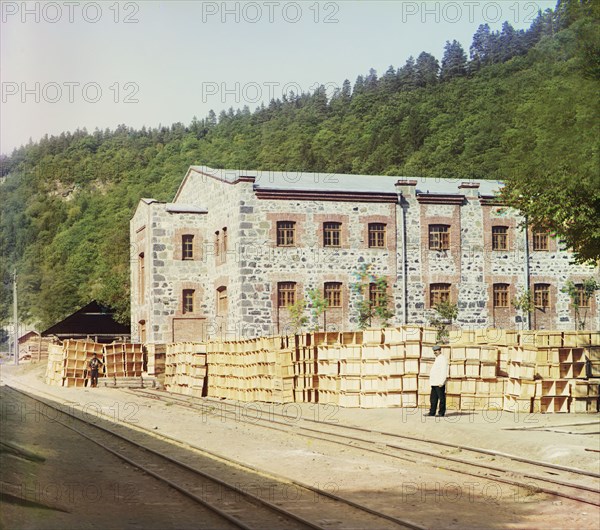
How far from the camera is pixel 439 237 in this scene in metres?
44.8

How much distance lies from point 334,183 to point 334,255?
382 centimetres

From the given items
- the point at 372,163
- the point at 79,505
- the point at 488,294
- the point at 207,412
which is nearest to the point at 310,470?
the point at 79,505

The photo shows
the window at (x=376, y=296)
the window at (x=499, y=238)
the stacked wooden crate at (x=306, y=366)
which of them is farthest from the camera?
the window at (x=499, y=238)

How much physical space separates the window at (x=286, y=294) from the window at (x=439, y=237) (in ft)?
23.0

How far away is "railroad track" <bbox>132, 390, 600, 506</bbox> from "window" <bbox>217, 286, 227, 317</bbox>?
60.7 feet

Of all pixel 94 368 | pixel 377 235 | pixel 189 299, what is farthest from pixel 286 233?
pixel 94 368

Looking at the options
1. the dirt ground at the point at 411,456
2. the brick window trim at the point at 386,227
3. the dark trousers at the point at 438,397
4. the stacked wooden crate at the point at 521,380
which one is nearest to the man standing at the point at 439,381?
the dark trousers at the point at 438,397

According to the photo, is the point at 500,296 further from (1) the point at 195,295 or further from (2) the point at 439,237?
(1) the point at 195,295

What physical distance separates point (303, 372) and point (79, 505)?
17358mm

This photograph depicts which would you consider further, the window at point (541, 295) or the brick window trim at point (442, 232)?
the window at point (541, 295)

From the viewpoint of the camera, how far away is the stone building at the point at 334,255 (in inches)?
1667

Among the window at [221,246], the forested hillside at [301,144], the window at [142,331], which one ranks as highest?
the forested hillside at [301,144]

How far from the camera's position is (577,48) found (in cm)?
2050

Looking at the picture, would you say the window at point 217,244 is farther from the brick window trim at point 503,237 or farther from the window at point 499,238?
the window at point 499,238
